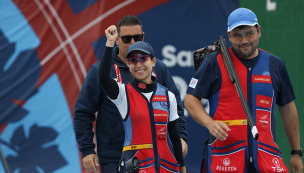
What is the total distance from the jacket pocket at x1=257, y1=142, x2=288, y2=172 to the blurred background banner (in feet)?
9.99

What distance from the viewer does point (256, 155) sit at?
8.62ft

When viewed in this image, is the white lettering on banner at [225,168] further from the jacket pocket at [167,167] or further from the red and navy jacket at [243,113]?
the jacket pocket at [167,167]

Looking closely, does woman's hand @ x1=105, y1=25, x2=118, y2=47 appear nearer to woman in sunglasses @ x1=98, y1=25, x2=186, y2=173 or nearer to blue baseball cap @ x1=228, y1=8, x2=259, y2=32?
woman in sunglasses @ x1=98, y1=25, x2=186, y2=173

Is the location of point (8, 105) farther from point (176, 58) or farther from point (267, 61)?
point (267, 61)

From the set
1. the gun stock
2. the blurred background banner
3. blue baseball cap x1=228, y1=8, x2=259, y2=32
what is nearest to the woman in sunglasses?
the gun stock

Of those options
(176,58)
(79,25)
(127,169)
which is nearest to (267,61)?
(127,169)

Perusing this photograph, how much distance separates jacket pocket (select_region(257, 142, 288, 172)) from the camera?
2.59 metres

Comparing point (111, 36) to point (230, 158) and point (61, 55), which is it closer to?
point (230, 158)

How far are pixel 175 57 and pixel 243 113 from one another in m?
3.06

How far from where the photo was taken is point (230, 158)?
2.69 meters

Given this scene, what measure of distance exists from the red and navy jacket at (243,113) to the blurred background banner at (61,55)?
290 cm

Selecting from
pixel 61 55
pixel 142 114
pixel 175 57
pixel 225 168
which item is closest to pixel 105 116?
pixel 142 114

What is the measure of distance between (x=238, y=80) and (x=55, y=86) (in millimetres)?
3399

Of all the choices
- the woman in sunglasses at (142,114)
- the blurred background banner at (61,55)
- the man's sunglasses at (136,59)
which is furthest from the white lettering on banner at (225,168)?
the blurred background banner at (61,55)
